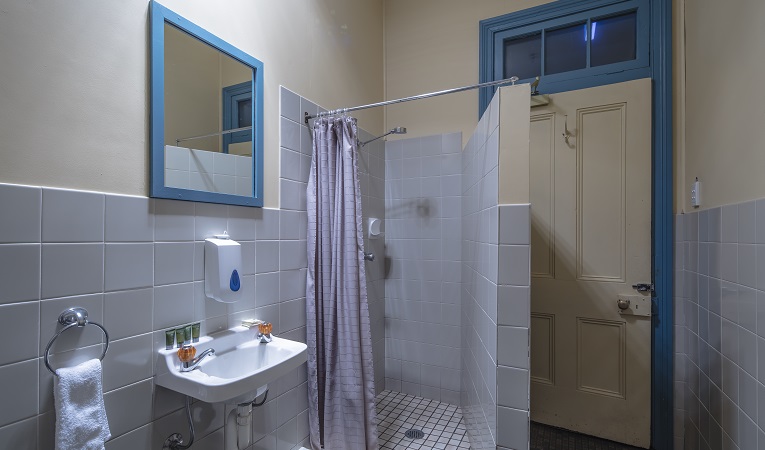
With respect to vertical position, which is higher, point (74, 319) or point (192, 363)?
point (74, 319)

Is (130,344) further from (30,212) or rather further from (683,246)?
(683,246)

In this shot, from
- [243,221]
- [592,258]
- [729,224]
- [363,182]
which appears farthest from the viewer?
[363,182]

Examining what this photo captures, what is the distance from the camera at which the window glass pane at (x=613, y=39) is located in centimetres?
199

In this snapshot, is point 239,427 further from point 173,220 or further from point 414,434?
point 414,434

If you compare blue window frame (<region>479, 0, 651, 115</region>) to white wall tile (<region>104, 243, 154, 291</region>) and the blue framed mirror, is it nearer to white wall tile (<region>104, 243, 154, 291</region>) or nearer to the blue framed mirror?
the blue framed mirror

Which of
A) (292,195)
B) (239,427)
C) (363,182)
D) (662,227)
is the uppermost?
(363,182)

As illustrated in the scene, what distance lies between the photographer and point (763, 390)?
1.07 meters

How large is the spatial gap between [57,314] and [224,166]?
2.42 feet

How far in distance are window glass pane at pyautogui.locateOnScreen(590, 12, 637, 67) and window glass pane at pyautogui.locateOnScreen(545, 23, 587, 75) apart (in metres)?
0.06

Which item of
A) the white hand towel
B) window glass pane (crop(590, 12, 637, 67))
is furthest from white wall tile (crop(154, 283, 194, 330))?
window glass pane (crop(590, 12, 637, 67))

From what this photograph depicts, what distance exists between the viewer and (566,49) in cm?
215

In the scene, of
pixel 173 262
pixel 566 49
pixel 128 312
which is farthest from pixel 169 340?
pixel 566 49

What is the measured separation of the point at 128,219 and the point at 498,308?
4.40 feet

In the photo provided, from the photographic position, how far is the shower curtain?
5.59ft
